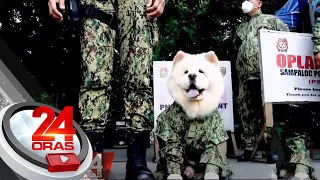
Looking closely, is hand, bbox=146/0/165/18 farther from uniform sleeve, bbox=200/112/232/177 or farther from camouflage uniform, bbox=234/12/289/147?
camouflage uniform, bbox=234/12/289/147

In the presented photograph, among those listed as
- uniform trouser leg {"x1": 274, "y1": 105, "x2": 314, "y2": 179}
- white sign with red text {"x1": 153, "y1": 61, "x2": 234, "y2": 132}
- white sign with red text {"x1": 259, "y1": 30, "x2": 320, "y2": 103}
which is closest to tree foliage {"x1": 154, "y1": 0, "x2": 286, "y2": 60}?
white sign with red text {"x1": 153, "y1": 61, "x2": 234, "y2": 132}

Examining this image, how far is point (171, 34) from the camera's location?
10.7 feet

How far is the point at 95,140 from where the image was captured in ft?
5.16

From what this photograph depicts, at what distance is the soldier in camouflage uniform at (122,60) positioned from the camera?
1.56 meters

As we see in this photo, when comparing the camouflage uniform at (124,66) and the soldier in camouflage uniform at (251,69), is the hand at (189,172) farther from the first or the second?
the soldier in camouflage uniform at (251,69)

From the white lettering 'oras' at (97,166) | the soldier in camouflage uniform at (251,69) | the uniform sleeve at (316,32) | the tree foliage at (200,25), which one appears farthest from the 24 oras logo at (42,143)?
the tree foliage at (200,25)

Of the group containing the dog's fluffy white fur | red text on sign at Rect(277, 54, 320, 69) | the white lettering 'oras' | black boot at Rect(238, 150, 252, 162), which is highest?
red text on sign at Rect(277, 54, 320, 69)

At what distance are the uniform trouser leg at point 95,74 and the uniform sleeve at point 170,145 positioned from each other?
22cm

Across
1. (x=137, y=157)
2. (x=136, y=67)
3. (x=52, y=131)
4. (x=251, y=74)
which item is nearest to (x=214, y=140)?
(x=137, y=157)

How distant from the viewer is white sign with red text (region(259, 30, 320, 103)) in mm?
2375

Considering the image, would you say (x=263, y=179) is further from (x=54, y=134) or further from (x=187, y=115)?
(x=54, y=134)

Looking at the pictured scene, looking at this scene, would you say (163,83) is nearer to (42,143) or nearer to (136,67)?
(136,67)

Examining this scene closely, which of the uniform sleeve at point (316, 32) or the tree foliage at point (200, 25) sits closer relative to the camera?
the uniform sleeve at point (316, 32)

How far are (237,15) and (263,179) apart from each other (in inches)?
94.7
